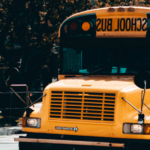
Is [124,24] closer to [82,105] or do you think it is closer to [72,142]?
[82,105]

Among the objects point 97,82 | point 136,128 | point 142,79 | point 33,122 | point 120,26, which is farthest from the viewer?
point 120,26

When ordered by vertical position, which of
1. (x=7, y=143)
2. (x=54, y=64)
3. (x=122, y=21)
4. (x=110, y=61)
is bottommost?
(x=7, y=143)

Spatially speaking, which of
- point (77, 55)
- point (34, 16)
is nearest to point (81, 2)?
point (34, 16)

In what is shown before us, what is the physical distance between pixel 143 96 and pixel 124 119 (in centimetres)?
46

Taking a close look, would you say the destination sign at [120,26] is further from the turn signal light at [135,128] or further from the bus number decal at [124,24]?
the turn signal light at [135,128]

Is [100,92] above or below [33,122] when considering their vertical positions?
above

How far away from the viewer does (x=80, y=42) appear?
8.09 meters

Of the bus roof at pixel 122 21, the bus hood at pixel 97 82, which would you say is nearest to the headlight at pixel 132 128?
the bus hood at pixel 97 82

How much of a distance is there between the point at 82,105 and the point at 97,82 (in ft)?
2.00

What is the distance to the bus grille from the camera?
6.59 metres

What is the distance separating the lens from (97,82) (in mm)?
7094

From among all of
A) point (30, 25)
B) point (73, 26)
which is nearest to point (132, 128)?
point (73, 26)

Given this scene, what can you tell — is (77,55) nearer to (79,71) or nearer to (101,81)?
(79,71)

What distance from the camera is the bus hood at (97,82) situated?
6.77 metres
